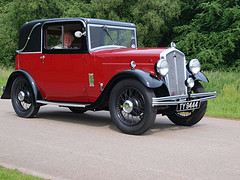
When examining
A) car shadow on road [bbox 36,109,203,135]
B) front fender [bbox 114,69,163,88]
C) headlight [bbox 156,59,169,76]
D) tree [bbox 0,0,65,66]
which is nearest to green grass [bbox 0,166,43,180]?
front fender [bbox 114,69,163,88]

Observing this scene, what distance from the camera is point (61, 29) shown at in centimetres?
848

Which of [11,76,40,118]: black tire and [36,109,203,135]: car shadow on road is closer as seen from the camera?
[36,109,203,135]: car shadow on road

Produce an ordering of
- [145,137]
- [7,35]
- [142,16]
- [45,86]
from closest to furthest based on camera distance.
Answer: [145,137], [45,86], [142,16], [7,35]

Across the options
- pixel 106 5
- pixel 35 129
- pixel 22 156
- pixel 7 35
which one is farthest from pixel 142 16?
pixel 22 156

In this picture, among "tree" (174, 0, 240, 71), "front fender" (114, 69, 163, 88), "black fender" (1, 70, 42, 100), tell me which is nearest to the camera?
"front fender" (114, 69, 163, 88)

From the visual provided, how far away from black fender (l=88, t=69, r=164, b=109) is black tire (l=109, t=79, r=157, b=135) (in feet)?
0.35

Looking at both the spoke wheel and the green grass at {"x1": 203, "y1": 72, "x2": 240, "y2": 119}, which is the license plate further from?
the green grass at {"x1": 203, "y1": 72, "x2": 240, "y2": 119}

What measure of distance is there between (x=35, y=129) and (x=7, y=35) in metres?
33.1

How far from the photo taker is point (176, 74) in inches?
291

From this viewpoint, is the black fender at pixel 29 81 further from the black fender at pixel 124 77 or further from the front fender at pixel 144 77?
the front fender at pixel 144 77

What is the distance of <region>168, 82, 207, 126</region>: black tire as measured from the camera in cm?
782

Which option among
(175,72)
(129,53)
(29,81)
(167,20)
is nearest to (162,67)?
(175,72)

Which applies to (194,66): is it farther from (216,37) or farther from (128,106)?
(216,37)

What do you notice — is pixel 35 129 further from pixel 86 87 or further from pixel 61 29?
pixel 61 29
